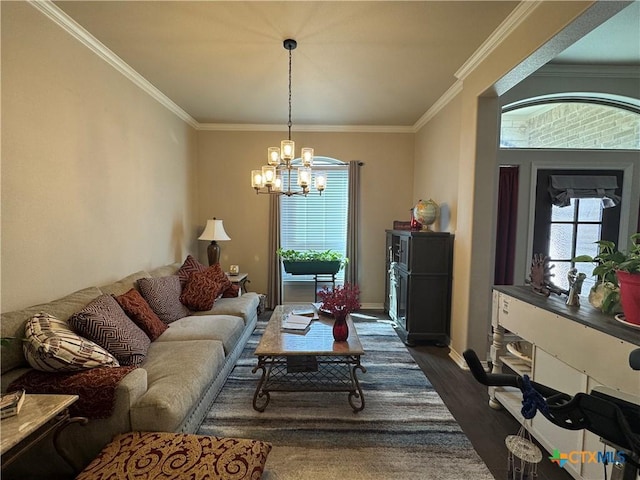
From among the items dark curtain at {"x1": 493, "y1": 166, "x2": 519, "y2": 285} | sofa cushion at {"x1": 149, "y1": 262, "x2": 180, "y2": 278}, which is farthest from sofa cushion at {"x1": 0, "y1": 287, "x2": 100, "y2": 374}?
dark curtain at {"x1": 493, "y1": 166, "x2": 519, "y2": 285}

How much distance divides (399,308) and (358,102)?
2701 millimetres

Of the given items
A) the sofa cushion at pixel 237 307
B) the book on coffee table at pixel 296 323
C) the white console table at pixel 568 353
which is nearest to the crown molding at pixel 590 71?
the white console table at pixel 568 353

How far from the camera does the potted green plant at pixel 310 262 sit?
4.72 meters

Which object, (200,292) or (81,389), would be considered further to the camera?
(200,292)

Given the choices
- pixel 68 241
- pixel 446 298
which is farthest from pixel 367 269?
pixel 68 241

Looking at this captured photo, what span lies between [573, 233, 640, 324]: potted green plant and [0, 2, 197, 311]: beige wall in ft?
11.2

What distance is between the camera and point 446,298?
3.61 meters

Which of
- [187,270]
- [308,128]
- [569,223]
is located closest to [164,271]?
[187,270]

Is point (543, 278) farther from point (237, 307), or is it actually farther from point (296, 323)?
point (237, 307)

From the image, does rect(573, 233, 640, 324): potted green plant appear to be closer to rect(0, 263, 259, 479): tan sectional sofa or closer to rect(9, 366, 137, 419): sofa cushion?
rect(0, 263, 259, 479): tan sectional sofa

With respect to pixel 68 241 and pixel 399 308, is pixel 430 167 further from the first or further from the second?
pixel 68 241

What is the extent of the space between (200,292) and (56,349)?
167 cm

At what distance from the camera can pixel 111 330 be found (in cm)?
207

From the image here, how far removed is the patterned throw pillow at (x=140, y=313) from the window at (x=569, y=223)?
13.1ft
